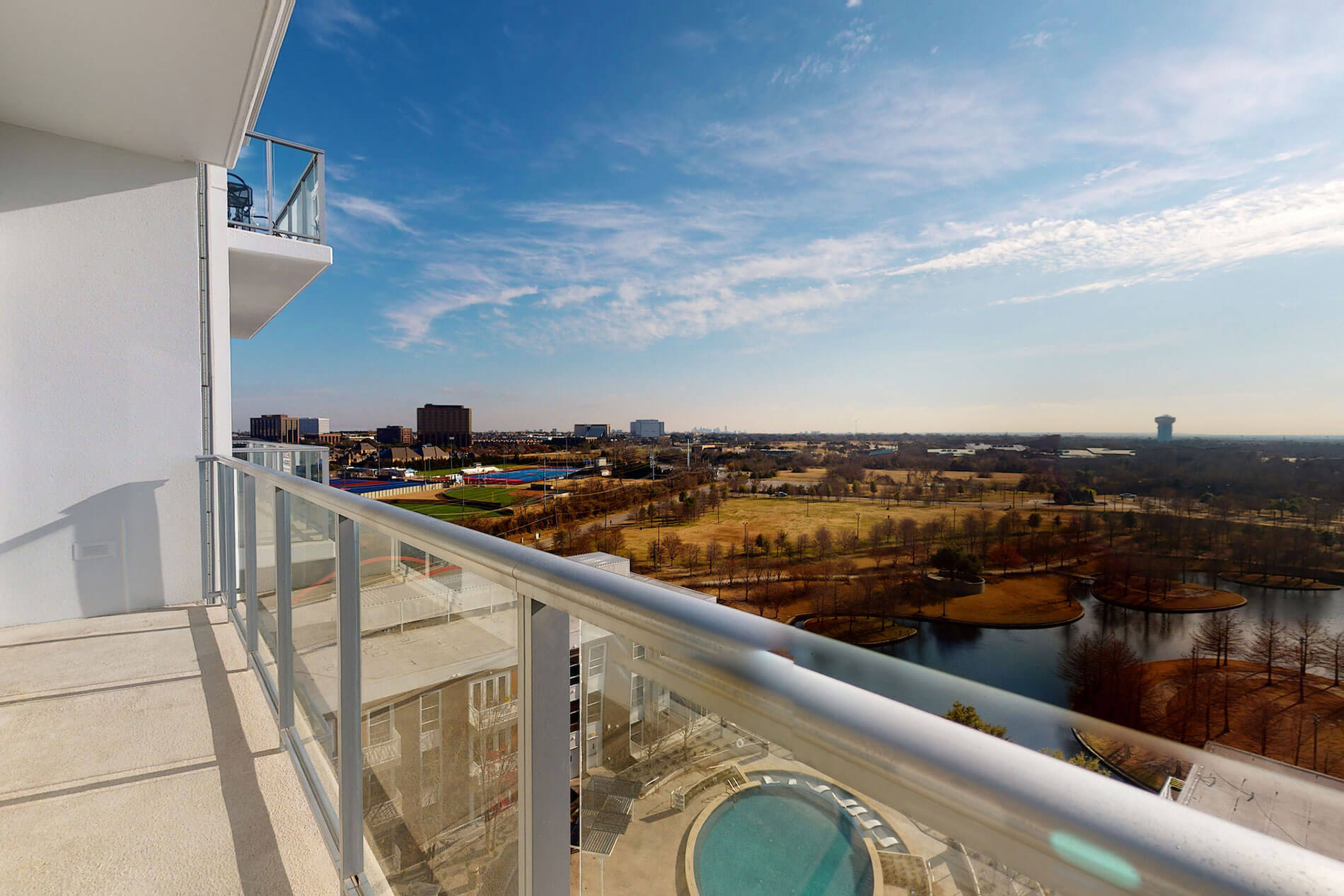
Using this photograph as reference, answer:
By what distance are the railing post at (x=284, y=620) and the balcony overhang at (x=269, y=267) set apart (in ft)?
10.2

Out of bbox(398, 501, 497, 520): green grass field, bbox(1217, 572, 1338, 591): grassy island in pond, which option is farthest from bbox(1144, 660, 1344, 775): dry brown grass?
bbox(398, 501, 497, 520): green grass field

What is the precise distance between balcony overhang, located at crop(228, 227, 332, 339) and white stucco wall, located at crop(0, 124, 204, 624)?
0.88 metres

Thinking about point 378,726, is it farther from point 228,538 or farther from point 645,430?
point 645,430

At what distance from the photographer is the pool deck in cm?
35

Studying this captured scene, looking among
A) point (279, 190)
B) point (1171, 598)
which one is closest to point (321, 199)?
point (279, 190)

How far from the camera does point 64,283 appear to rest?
3.11 metres

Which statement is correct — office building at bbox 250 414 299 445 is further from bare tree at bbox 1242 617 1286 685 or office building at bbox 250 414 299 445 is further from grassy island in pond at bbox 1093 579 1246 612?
grassy island in pond at bbox 1093 579 1246 612

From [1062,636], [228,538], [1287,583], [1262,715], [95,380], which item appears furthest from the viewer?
[1062,636]

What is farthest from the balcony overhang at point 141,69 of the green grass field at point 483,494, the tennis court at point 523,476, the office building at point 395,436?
the tennis court at point 523,476

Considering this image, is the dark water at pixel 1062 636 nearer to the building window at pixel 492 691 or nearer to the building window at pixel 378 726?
the building window at pixel 378 726

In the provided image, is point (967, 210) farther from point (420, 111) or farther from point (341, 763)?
point (341, 763)

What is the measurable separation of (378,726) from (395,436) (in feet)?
51.9

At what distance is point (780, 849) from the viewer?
0.47m

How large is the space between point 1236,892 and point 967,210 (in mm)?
40030
